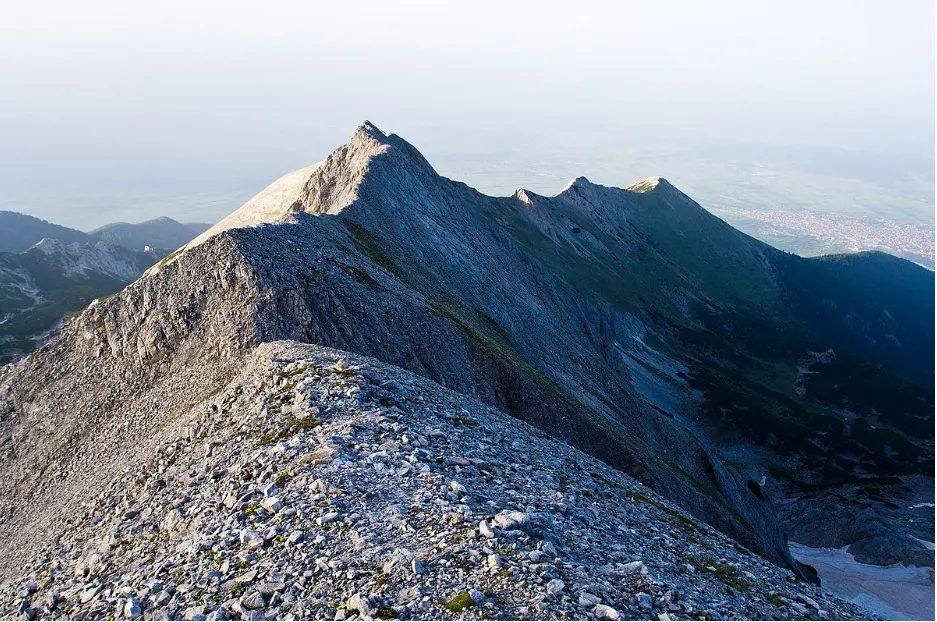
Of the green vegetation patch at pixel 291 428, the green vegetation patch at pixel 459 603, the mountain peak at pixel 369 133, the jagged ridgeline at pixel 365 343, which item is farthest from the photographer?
the mountain peak at pixel 369 133

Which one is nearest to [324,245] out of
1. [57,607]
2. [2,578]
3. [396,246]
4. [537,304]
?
[396,246]

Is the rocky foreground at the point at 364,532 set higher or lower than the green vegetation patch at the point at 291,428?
lower

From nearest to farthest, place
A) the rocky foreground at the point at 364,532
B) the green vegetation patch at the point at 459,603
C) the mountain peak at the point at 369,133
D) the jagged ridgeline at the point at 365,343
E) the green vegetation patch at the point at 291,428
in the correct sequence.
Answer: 1. the green vegetation patch at the point at 459,603
2. the rocky foreground at the point at 364,532
3. the green vegetation patch at the point at 291,428
4. the jagged ridgeline at the point at 365,343
5. the mountain peak at the point at 369,133

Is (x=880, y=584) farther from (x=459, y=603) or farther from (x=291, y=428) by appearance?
(x=459, y=603)

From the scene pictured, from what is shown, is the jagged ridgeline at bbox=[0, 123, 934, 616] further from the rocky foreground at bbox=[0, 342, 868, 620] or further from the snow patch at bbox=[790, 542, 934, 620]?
the snow patch at bbox=[790, 542, 934, 620]

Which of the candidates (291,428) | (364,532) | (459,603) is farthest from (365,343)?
(459,603)

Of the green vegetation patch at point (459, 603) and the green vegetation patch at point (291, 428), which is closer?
the green vegetation patch at point (459, 603)

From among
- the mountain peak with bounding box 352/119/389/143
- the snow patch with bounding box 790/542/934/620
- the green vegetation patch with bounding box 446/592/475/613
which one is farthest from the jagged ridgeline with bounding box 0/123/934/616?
the green vegetation patch with bounding box 446/592/475/613

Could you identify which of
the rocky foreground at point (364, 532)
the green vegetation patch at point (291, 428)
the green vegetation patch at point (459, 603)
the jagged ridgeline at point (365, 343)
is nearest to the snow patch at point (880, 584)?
the jagged ridgeline at point (365, 343)

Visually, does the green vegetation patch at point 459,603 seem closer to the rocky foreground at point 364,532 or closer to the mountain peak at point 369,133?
the rocky foreground at point 364,532
